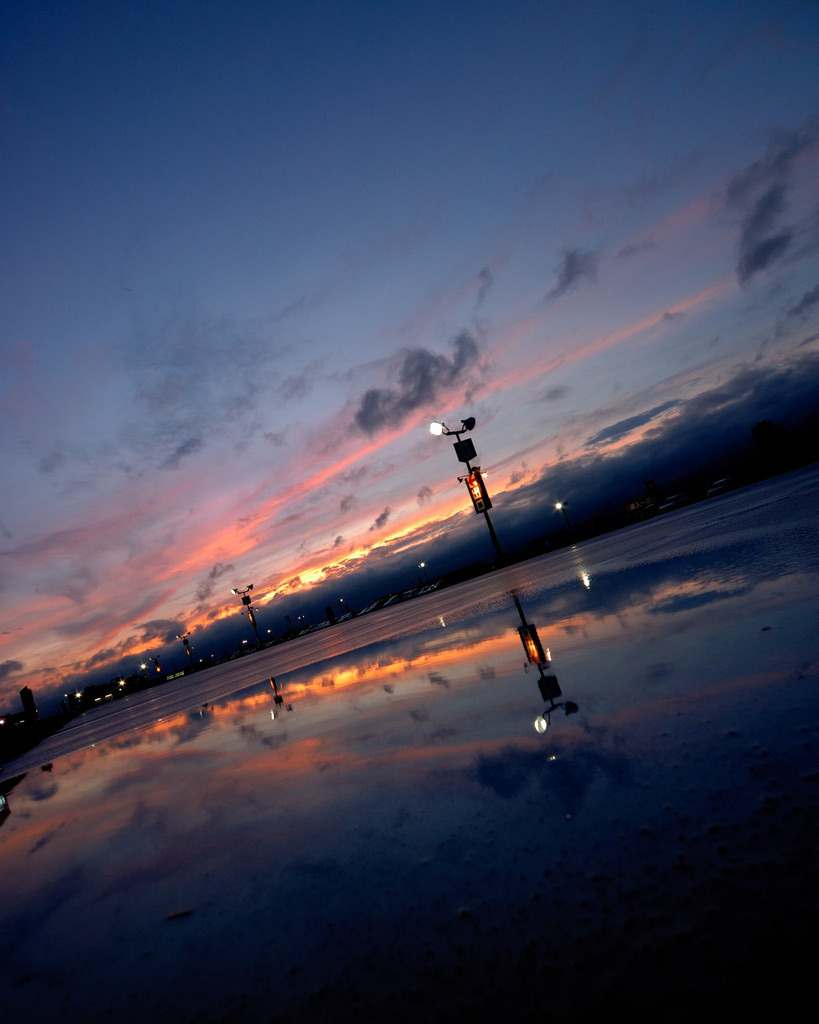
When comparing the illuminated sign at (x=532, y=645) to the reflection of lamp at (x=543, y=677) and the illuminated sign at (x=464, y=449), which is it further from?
the illuminated sign at (x=464, y=449)

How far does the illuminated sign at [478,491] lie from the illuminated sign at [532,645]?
22877 mm

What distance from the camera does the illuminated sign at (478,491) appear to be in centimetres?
2925

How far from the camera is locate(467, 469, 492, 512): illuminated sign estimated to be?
2925 centimetres

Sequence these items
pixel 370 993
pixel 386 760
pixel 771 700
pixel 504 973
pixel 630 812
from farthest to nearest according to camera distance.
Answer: pixel 386 760 → pixel 771 700 → pixel 630 812 → pixel 370 993 → pixel 504 973

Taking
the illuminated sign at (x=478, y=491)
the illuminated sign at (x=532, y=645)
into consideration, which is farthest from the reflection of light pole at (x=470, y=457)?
the illuminated sign at (x=532, y=645)

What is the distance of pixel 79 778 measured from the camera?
7.93 meters

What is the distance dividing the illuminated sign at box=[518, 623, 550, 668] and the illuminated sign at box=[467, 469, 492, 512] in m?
22.9

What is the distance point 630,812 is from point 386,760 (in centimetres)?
199

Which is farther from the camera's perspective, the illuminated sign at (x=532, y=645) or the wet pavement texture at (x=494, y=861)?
the illuminated sign at (x=532, y=645)

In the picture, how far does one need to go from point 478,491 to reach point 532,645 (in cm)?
2445

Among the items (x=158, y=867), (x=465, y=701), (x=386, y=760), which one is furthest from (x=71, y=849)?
(x=465, y=701)

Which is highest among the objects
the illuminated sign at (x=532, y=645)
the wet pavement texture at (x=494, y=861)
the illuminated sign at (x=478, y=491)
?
the illuminated sign at (x=478, y=491)

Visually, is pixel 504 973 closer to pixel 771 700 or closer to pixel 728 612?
pixel 771 700

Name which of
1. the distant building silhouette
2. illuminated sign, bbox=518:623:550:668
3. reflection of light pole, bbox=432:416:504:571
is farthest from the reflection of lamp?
the distant building silhouette
